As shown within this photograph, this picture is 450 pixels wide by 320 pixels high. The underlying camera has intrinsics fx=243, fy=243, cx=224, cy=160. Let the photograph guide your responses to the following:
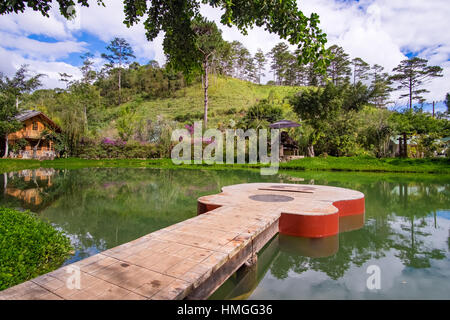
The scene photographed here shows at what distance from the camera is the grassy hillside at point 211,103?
96.6 feet

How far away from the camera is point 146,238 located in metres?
2.61

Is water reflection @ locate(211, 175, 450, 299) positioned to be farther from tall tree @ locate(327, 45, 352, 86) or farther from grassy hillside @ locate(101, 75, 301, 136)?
tall tree @ locate(327, 45, 352, 86)

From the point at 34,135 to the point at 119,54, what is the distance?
27.4m

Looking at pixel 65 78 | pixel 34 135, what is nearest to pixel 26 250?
pixel 34 135

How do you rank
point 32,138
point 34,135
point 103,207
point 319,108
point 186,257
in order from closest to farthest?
point 186,257 < point 103,207 < point 319,108 < point 32,138 < point 34,135

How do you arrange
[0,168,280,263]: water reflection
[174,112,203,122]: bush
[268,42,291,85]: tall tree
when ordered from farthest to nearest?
[268,42,291,85]: tall tree, [174,112,203,122]: bush, [0,168,280,263]: water reflection

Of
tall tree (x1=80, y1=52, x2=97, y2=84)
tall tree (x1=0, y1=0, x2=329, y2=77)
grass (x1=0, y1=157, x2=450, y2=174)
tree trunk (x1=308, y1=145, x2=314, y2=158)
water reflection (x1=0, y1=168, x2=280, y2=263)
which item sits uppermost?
tall tree (x1=80, y1=52, x2=97, y2=84)

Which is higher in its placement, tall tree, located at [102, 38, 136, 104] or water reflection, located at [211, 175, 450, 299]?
tall tree, located at [102, 38, 136, 104]

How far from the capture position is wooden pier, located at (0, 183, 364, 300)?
158 cm

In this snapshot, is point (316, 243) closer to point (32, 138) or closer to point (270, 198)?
point (270, 198)

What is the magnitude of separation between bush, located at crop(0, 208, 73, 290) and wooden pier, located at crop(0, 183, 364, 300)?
2.38ft

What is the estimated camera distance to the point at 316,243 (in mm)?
3543

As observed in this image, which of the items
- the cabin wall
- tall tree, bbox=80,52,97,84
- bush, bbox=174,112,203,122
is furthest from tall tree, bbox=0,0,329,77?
tall tree, bbox=80,52,97,84
